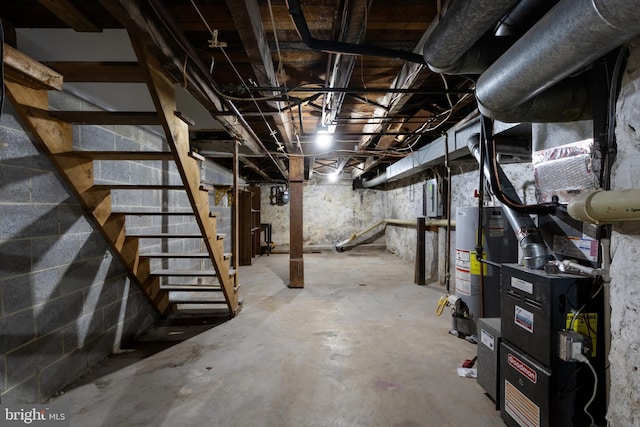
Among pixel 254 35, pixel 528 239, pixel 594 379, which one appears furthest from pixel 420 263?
pixel 254 35

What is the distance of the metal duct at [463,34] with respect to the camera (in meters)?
0.97

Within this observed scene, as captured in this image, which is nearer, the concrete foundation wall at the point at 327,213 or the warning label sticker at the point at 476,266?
the warning label sticker at the point at 476,266

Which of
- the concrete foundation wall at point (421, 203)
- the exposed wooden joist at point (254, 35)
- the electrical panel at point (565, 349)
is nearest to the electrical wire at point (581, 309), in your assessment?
the electrical panel at point (565, 349)

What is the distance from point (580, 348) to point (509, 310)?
13.4 inches

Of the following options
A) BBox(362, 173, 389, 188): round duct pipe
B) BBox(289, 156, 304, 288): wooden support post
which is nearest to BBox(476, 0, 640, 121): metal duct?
BBox(289, 156, 304, 288): wooden support post

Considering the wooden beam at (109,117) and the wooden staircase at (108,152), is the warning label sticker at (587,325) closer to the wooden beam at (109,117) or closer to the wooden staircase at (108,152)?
the wooden staircase at (108,152)

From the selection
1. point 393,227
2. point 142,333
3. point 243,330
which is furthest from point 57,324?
point 393,227

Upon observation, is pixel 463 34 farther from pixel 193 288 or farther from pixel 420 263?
pixel 420 263

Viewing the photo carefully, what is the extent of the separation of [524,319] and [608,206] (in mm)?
717

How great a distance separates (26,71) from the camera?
1191 mm

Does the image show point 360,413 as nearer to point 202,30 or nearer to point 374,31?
point 374,31

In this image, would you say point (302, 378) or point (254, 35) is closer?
point (254, 35)

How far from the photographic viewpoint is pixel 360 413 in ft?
5.24

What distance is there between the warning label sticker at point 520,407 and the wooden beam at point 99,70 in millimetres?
2447
